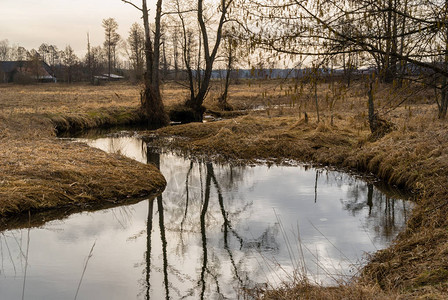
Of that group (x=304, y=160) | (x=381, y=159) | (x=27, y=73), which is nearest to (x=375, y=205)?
(x=381, y=159)

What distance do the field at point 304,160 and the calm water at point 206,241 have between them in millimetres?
502

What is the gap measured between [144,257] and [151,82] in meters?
14.5

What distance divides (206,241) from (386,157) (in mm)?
5333

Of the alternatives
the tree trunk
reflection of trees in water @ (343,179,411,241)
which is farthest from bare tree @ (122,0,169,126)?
Result: reflection of trees in water @ (343,179,411,241)

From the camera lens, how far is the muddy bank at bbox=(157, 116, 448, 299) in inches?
178

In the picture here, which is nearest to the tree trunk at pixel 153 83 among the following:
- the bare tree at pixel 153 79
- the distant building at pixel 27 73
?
the bare tree at pixel 153 79

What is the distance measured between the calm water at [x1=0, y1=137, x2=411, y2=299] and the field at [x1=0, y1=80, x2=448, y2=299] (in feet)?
1.65

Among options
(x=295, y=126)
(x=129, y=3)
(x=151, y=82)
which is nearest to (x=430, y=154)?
(x=295, y=126)

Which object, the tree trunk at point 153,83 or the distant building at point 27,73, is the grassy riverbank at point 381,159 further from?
the distant building at point 27,73

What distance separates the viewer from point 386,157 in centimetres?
1005

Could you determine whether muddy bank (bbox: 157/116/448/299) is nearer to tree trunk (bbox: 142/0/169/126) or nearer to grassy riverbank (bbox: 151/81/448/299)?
grassy riverbank (bbox: 151/81/448/299)

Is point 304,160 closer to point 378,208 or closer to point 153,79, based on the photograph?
point 378,208

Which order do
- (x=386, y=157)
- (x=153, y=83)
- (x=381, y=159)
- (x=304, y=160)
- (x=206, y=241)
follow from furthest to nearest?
(x=153, y=83) → (x=304, y=160) → (x=381, y=159) → (x=386, y=157) → (x=206, y=241)

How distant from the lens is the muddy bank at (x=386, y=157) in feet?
14.8
